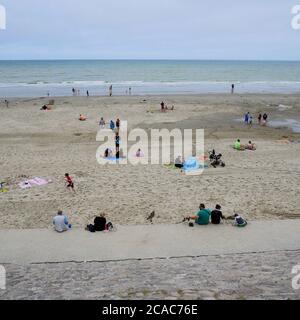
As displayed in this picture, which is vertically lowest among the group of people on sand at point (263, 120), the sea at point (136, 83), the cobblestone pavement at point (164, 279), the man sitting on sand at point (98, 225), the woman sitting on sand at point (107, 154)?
the cobblestone pavement at point (164, 279)

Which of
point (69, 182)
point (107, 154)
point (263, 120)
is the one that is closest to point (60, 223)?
point (69, 182)

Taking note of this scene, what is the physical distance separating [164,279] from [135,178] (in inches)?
355

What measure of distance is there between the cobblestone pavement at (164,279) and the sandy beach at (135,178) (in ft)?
10.8

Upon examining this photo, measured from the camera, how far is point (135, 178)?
1672 cm

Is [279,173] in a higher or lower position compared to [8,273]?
higher

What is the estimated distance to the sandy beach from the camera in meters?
13.2

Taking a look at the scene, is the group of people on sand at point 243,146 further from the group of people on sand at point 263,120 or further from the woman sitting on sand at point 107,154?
the group of people on sand at point 263,120

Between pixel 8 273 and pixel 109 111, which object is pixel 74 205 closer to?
pixel 8 273

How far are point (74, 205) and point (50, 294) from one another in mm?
6557

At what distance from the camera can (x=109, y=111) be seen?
114 feet

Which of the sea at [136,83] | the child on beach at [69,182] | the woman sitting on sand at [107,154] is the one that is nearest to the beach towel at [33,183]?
the child on beach at [69,182]

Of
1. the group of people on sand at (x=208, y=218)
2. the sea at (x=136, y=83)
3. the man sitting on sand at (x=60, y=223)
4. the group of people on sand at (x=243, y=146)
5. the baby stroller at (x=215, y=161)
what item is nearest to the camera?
the man sitting on sand at (x=60, y=223)

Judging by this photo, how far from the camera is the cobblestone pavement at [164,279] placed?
7.12 metres
